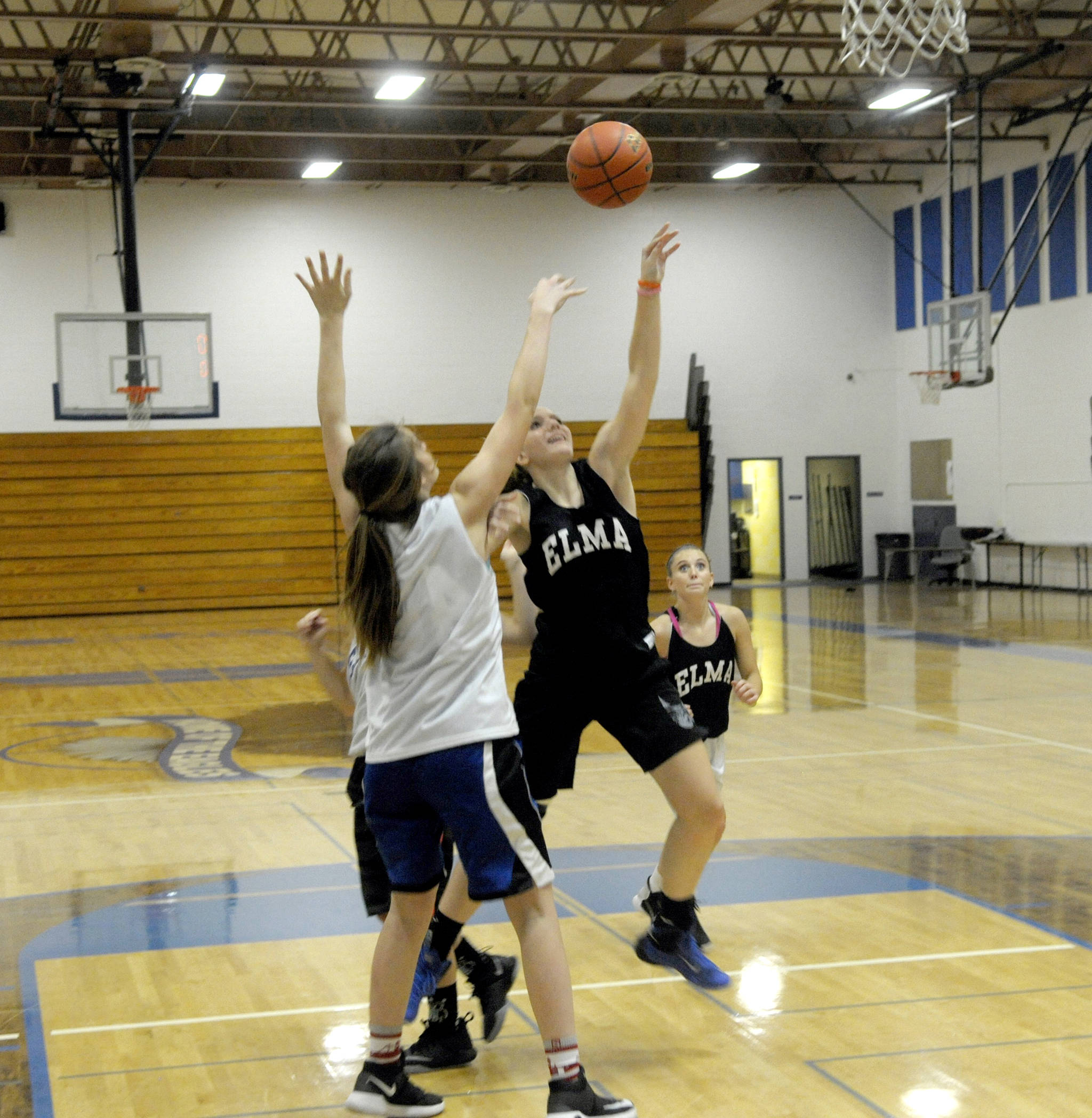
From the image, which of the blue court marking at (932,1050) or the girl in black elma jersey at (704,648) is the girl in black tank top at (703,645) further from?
the blue court marking at (932,1050)

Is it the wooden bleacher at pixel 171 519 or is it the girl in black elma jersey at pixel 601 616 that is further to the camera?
the wooden bleacher at pixel 171 519

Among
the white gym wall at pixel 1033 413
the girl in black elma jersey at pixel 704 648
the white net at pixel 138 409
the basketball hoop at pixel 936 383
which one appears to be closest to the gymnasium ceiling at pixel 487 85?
the white gym wall at pixel 1033 413

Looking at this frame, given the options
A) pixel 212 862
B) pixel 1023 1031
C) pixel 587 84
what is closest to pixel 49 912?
pixel 212 862

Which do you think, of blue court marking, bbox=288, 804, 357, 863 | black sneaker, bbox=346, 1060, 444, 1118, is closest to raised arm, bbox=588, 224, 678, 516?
black sneaker, bbox=346, 1060, 444, 1118

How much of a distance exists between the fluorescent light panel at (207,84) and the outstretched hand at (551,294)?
1202 cm

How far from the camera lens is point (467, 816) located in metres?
2.87

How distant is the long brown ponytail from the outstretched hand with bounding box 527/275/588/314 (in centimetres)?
46

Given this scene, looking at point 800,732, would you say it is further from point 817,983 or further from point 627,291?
point 627,291

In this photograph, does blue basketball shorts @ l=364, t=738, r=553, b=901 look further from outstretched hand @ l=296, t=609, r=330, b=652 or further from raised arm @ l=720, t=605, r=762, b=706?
raised arm @ l=720, t=605, r=762, b=706

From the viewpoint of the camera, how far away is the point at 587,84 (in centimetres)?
1579

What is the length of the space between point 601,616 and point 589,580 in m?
0.10

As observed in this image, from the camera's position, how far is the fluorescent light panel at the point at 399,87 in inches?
578

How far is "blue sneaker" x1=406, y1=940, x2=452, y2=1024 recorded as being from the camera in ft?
11.3

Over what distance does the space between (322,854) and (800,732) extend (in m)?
4.08
